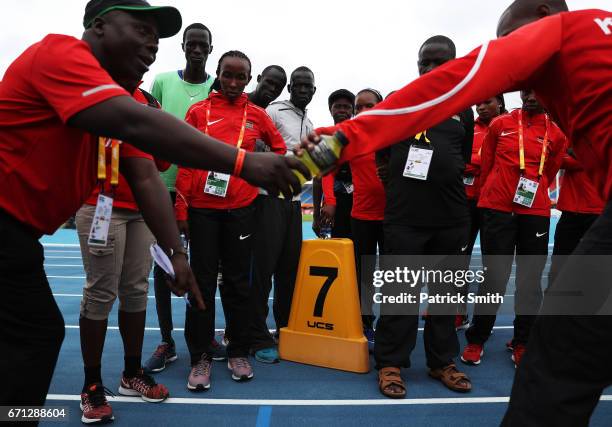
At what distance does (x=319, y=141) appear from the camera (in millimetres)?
1410

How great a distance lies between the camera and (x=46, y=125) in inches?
57.6

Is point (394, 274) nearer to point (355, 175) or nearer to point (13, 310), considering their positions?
point (355, 175)

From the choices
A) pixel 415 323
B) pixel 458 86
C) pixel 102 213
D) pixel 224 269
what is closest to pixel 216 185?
pixel 224 269

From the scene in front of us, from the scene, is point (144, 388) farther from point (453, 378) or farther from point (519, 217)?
point (519, 217)

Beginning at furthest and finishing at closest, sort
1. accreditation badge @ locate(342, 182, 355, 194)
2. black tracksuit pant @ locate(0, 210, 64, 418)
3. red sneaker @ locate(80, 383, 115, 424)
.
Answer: accreditation badge @ locate(342, 182, 355, 194)
red sneaker @ locate(80, 383, 115, 424)
black tracksuit pant @ locate(0, 210, 64, 418)

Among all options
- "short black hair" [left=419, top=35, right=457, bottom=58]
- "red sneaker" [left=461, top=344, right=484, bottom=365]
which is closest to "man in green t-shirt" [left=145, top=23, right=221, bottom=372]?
"short black hair" [left=419, top=35, right=457, bottom=58]

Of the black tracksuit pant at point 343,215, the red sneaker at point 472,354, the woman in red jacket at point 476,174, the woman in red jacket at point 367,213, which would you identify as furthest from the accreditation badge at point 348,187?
the red sneaker at point 472,354

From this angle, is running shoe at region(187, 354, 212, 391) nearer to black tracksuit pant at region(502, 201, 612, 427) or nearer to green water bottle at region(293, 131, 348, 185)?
green water bottle at region(293, 131, 348, 185)

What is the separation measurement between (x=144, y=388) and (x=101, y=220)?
1148 millimetres

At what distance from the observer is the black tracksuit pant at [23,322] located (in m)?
1.45

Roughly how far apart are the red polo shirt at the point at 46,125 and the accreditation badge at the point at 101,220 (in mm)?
639

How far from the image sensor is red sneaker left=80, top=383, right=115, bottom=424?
249 cm

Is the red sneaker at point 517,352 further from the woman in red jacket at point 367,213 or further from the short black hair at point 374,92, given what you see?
the short black hair at point 374,92

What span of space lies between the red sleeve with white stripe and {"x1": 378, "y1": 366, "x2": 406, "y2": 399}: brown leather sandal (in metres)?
2.02
